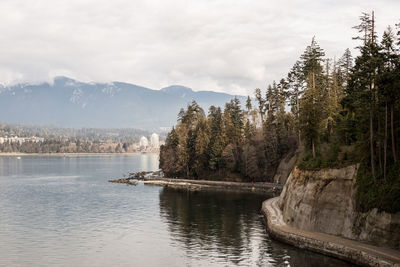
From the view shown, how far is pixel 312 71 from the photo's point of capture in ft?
276

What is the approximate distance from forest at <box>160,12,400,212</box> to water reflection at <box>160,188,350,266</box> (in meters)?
9.17

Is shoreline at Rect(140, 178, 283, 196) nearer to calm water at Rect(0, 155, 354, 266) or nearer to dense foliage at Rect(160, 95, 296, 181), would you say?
dense foliage at Rect(160, 95, 296, 181)

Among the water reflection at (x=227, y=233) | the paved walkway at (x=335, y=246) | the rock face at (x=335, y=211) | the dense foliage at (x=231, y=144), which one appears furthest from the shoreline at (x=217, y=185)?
the paved walkway at (x=335, y=246)

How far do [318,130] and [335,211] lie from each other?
20.8 metres

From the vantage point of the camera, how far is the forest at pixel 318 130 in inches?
1569

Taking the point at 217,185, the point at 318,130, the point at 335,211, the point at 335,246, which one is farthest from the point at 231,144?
the point at 335,246

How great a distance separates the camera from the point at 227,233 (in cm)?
5284

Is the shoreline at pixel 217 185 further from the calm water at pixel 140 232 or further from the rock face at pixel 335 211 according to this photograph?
the rock face at pixel 335 211

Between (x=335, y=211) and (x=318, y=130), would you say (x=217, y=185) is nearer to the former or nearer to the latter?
(x=318, y=130)

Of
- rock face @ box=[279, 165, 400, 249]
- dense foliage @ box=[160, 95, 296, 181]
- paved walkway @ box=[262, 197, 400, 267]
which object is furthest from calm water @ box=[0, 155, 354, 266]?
dense foliage @ box=[160, 95, 296, 181]

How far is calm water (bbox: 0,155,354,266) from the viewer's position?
41500mm

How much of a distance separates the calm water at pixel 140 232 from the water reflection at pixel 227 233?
91 millimetres

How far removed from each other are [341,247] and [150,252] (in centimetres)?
1941

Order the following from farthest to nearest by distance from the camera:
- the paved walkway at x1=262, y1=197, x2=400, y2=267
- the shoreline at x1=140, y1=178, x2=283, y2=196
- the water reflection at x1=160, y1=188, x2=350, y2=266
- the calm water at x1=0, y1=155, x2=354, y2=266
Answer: the shoreline at x1=140, y1=178, x2=283, y2=196 < the calm water at x1=0, y1=155, x2=354, y2=266 < the water reflection at x1=160, y1=188, x2=350, y2=266 < the paved walkway at x1=262, y1=197, x2=400, y2=267
